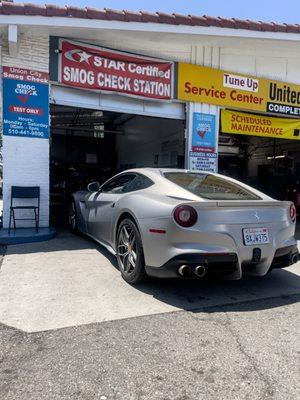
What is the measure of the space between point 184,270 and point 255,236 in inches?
33.5

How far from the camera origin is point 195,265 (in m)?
3.53

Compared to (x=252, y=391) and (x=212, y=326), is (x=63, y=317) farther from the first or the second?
(x=252, y=391)

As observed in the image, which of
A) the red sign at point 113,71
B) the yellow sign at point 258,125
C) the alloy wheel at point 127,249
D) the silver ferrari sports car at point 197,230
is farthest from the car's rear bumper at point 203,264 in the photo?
the yellow sign at point 258,125

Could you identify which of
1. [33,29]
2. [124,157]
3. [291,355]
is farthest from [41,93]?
[124,157]

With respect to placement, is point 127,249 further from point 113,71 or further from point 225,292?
point 113,71

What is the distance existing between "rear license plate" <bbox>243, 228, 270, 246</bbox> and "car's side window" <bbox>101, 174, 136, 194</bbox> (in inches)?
74.0

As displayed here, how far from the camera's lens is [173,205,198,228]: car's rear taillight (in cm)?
361

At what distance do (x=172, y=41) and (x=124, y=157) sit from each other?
382 inches

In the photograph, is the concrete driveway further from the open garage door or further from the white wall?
the open garage door

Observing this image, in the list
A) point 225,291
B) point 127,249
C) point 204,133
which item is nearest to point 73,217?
point 127,249

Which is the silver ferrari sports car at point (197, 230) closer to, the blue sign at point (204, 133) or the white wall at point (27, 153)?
the white wall at point (27, 153)

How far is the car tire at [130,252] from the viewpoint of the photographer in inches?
157

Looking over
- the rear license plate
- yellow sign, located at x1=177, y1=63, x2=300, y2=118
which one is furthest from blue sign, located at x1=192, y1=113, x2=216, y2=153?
the rear license plate

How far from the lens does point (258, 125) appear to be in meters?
10.0
